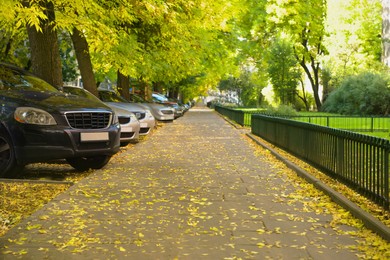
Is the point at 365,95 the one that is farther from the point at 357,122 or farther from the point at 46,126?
the point at 46,126

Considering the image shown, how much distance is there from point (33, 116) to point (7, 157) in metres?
0.76

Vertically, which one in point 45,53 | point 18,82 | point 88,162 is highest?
point 45,53

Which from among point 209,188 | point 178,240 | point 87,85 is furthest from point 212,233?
point 87,85

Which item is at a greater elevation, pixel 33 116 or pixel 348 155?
pixel 33 116

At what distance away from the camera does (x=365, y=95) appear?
A: 117 ft

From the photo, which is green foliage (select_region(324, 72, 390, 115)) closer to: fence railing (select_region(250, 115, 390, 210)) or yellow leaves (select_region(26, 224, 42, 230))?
fence railing (select_region(250, 115, 390, 210))

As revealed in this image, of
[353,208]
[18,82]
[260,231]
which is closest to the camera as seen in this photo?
[260,231]

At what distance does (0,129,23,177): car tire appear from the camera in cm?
872

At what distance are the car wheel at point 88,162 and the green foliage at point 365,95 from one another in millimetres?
26595

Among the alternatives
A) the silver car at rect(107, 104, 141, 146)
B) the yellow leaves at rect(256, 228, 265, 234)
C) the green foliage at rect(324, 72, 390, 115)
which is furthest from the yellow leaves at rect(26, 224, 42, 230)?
the green foliage at rect(324, 72, 390, 115)

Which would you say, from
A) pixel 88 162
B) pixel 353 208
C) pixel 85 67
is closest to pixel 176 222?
pixel 353 208

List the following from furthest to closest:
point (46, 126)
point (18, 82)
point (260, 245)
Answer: point (18, 82) < point (46, 126) < point (260, 245)

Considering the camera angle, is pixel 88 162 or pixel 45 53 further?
pixel 45 53

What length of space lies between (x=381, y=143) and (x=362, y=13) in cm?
Answer: 3889
